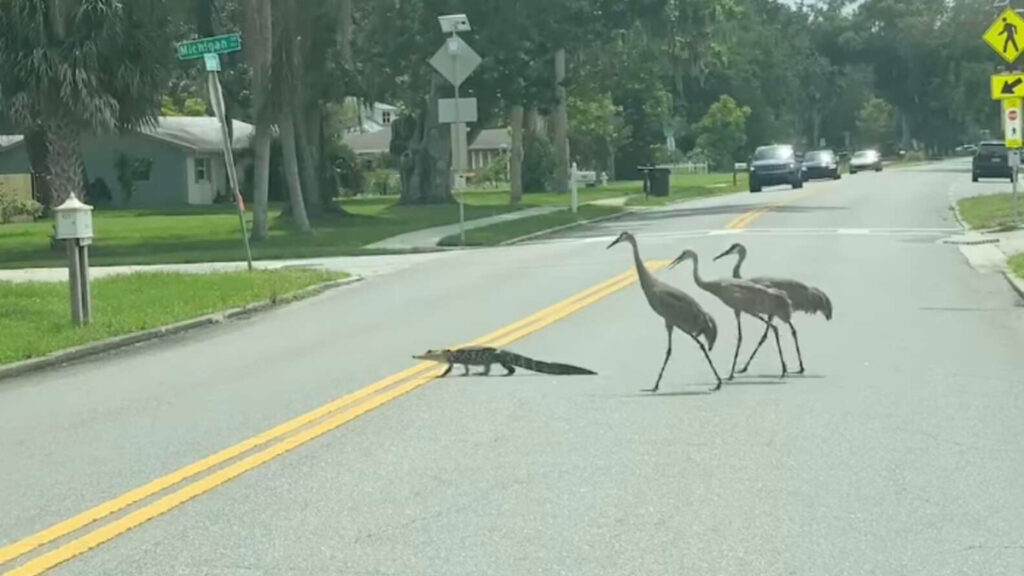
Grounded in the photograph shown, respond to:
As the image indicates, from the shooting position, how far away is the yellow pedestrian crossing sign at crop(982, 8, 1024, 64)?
26.5m

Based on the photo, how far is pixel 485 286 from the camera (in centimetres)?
2189

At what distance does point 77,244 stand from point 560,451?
9.09 meters

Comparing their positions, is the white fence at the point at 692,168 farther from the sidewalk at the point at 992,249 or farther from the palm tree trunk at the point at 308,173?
the sidewalk at the point at 992,249

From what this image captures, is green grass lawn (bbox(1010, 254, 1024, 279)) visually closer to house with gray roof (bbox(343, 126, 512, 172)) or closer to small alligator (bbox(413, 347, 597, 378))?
small alligator (bbox(413, 347, 597, 378))

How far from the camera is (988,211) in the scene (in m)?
35.6

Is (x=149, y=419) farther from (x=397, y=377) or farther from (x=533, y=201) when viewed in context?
(x=533, y=201)

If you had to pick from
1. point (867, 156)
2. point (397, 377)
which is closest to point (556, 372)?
point (397, 377)

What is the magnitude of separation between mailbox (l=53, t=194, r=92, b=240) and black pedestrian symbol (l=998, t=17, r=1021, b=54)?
16.4 m

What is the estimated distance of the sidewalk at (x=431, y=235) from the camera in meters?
32.5

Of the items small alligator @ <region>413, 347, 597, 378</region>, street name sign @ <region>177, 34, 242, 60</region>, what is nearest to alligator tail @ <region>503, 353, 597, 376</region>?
small alligator @ <region>413, 347, 597, 378</region>

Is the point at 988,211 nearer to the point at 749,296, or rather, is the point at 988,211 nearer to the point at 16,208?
the point at 749,296

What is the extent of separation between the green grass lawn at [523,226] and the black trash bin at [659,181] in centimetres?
866

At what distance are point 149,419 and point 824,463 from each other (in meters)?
4.99

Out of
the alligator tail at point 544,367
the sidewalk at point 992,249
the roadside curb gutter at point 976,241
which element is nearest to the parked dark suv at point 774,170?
the roadside curb gutter at point 976,241
